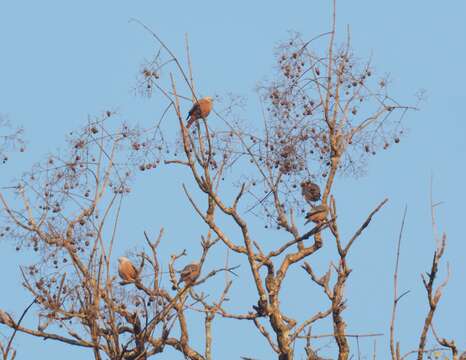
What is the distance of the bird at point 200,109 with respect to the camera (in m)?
8.85

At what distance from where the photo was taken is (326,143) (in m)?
9.43

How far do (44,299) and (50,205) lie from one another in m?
0.92

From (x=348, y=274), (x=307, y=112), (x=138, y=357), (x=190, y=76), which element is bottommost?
(x=138, y=357)

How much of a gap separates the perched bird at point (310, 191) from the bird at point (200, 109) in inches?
45.5

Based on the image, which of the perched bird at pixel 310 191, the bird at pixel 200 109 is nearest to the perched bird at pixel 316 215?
the perched bird at pixel 310 191

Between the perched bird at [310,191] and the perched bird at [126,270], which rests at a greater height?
the perched bird at [310,191]

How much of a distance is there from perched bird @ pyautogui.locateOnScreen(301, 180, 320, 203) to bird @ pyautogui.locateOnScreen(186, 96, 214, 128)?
3.79 ft

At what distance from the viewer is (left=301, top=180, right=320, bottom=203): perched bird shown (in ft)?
31.4

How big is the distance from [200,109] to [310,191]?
57.1 inches

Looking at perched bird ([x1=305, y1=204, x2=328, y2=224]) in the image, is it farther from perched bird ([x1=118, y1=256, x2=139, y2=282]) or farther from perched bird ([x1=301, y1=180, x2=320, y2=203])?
perched bird ([x1=118, y1=256, x2=139, y2=282])

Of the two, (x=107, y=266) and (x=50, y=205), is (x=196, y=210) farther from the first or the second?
(x=107, y=266)

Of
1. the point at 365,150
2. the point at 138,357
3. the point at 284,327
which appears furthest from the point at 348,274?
the point at 138,357

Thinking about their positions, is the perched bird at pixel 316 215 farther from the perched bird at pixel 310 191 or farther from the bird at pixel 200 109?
the bird at pixel 200 109

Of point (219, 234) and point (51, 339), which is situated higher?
point (219, 234)
